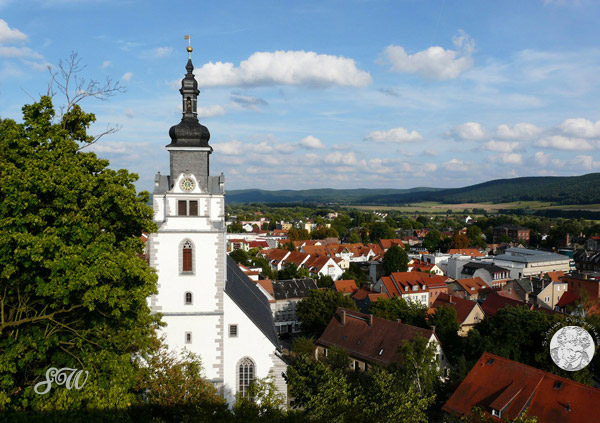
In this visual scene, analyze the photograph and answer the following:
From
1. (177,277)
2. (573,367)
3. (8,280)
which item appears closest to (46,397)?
→ (8,280)

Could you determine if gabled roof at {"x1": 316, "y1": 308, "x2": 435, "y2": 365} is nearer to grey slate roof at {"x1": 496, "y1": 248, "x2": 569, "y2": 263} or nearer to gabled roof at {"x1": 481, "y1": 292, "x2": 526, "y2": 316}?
gabled roof at {"x1": 481, "y1": 292, "x2": 526, "y2": 316}

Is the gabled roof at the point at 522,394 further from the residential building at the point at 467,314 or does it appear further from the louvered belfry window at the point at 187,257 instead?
the residential building at the point at 467,314

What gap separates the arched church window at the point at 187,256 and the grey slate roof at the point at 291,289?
3310 centimetres

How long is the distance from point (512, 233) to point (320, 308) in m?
144

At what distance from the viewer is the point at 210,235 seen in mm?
23750

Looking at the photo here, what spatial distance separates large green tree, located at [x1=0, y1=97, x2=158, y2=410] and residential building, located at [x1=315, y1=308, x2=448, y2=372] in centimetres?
2242

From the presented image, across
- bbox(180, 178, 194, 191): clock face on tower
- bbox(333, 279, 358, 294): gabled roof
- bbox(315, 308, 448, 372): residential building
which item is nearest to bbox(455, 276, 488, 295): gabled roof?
bbox(333, 279, 358, 294): gabled roof

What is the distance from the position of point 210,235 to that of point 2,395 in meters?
11.9

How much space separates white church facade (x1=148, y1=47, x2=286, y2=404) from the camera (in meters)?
23.5

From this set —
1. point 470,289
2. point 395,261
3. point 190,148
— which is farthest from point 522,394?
point 395,261

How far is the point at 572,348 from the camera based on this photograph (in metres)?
30.2

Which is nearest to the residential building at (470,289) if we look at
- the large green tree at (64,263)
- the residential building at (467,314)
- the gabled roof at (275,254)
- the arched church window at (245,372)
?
the residential building at (467,314)

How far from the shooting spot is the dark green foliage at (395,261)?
77750 mm

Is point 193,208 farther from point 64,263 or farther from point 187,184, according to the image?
point 64,263
